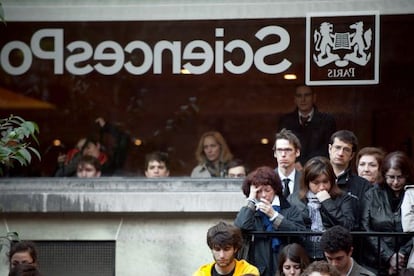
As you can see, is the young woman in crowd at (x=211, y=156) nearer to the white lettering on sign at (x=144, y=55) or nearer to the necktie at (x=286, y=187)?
the white lettering on sign at (x=144, y=55)

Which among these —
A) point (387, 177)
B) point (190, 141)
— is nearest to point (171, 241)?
point (190, 141)

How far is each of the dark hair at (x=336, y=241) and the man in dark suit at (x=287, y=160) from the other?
1.12 metres

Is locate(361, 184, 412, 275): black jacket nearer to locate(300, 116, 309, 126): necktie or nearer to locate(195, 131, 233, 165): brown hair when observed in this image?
locate(300, 116, 309, 126): necktie

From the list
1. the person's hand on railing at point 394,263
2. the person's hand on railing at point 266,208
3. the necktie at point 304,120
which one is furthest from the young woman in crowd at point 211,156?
the person's hand on railing at point 394,263

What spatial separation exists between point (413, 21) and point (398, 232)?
258 centimetres

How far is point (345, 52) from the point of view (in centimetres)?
1152

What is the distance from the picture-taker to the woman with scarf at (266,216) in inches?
387

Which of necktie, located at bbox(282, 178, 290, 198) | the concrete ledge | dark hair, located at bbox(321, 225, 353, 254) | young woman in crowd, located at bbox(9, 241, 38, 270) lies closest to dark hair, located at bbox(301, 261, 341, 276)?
dark hair, located at bbox(321, 225, 353, 254)

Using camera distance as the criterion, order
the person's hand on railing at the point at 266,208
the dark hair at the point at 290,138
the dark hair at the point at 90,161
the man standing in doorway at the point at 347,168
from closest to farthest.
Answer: the person's hand on railing at the point at 266,208
the man standing in doorway at the point at 347,168
the dark hair at the point at 290,138
the dark hair at the point at 90,161

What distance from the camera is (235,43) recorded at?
11680 millimetres

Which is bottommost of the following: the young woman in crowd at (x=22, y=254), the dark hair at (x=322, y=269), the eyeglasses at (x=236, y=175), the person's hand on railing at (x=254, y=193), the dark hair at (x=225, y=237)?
the young woman in crowd at (x=22, y=254)

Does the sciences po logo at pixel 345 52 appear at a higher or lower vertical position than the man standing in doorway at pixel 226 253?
higher

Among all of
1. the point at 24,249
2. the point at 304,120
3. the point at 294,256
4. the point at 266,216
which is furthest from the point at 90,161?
the point at 294,256

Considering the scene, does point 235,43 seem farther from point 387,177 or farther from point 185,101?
point 387,177
